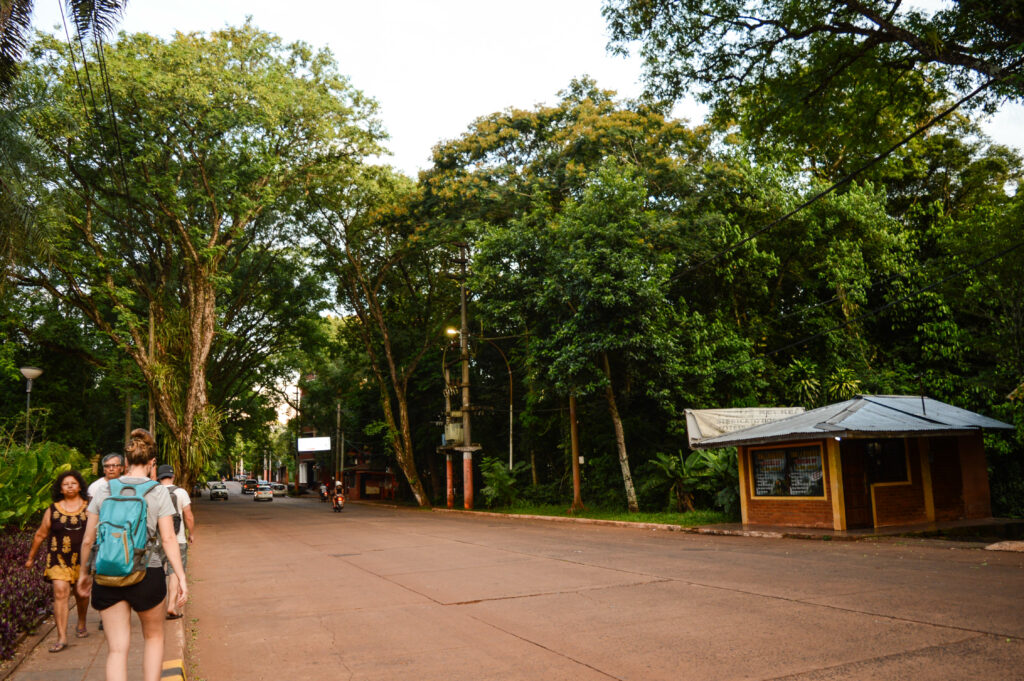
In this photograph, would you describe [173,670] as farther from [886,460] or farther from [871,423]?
[886,460]

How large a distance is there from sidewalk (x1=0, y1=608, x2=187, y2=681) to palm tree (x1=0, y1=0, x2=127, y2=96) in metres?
8.01

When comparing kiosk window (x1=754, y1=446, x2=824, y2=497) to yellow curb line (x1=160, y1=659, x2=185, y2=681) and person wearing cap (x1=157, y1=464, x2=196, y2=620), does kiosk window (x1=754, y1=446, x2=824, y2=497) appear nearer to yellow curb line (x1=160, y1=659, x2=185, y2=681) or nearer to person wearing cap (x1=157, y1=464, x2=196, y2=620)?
person wearing cap (x1=157, y1=464, x2=196, y2=620)

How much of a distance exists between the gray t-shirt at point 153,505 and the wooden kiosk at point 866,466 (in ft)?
47.4

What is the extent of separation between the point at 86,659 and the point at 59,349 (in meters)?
29.5

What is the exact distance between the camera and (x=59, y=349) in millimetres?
30906

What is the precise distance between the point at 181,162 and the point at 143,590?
24108 mm

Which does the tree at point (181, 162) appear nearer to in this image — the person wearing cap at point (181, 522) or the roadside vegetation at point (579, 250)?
the roadside vegetation at point (579, 250)

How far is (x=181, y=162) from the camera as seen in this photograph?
25.2 metres

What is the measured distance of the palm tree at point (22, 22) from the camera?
10141 mm

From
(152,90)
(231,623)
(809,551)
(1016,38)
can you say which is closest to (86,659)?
(231,623)

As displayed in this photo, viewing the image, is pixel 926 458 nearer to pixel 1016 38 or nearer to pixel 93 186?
pixel 1016 38

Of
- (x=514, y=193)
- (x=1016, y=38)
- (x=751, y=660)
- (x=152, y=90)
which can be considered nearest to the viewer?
(x=751, y=660)

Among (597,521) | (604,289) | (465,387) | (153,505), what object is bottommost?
(597,521)

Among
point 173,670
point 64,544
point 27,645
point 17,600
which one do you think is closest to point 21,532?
point 17,600
